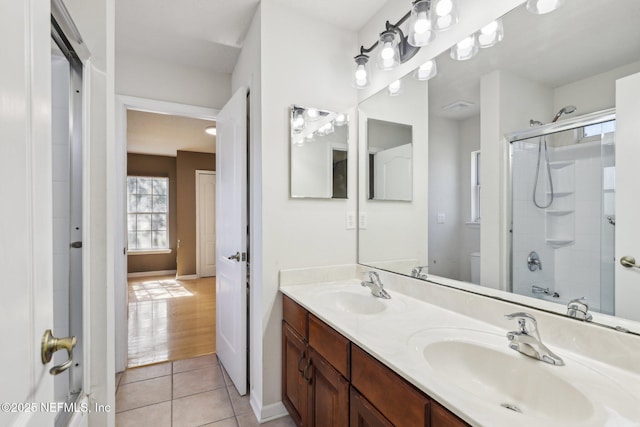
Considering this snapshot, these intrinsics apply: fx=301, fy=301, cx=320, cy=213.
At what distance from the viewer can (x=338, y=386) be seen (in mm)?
1227

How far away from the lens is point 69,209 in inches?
51.2

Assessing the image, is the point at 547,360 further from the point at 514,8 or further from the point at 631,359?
the point at 514,8

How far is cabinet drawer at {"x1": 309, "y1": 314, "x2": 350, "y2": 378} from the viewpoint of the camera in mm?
1188

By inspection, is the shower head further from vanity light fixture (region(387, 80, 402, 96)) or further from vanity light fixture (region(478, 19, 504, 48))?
vanity light fixture (region(387, 80, 402, 96))

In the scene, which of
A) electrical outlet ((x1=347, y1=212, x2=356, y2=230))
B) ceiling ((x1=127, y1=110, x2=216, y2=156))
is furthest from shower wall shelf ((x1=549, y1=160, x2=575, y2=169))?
ceiling ((x1=127, y1=110, x2=216, y2=156))

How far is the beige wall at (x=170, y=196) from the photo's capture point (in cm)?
605

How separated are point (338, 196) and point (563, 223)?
48.7 inches

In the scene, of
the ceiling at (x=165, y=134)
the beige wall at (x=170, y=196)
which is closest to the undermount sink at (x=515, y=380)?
the ceiling at (x=165, y=134)

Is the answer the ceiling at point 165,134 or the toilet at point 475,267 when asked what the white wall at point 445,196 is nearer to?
the toilet at point 475,267

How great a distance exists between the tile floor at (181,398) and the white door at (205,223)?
366 centimetres

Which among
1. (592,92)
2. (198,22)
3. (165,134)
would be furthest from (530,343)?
(165,134)

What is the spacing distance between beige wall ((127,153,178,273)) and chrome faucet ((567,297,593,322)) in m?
6.52

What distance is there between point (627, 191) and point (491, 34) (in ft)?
2.65

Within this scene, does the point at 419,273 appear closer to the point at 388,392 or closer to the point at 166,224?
the point at 388,392
